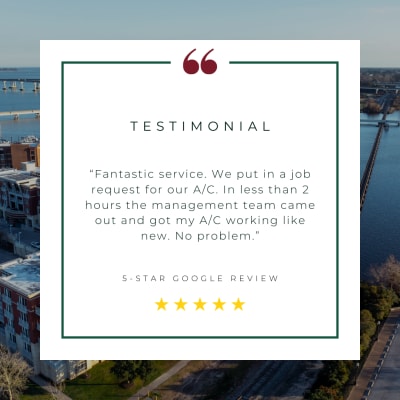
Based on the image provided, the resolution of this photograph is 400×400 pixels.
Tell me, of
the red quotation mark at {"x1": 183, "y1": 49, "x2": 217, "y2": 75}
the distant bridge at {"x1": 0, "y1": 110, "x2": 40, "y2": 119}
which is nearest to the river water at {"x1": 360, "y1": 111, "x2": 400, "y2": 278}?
the red quotation mark at {"x1": 183, "y1": 49, "x2": 217, "y2": 75}

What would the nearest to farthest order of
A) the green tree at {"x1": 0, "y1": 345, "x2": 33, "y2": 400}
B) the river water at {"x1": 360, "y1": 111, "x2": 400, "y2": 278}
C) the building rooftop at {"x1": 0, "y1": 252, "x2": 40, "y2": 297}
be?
the green tree at {"x1": 0, "y1": 345, "x2": 33, "y2": 400}, the building rooftop at {"x1": 0, "y1": 252, "x2": 40, "y2": 297}, the river water at {"x1": 360, "y1": 111, "x2": 400, "y2": 278}

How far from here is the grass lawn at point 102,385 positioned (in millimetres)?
5430

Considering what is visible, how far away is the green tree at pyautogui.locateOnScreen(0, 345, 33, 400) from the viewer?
5.13 meters

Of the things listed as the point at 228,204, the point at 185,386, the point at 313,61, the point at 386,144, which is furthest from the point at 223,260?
the point at 386,144

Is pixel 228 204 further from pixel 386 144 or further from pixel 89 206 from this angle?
pixel 386 144

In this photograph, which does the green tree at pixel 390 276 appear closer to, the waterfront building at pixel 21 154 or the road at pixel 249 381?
the road at pixel 249 381

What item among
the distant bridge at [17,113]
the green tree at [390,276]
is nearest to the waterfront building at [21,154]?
the green tree at [390,276]

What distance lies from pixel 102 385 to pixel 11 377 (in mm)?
987

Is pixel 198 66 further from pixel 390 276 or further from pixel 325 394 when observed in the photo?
pixel 390 276

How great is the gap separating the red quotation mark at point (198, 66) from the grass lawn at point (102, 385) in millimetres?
4540

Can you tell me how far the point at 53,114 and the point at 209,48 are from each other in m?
0.59

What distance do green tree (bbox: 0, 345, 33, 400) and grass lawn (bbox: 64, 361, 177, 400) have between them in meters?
0.51

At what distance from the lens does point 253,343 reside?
68.2 inches

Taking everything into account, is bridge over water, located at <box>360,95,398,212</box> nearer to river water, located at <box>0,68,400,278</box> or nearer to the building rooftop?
river water, located at <box>0,68,400,278</box>
